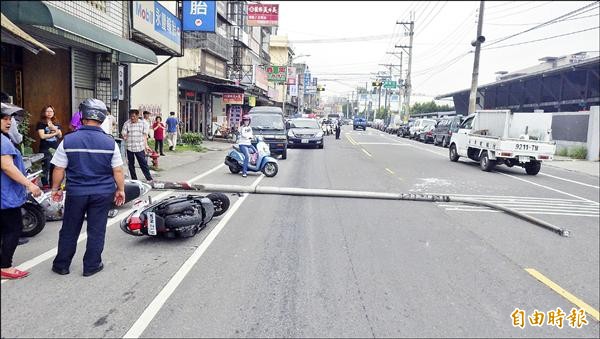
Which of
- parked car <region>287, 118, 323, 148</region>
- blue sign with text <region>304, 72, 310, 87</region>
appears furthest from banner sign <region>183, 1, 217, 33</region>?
blue sign with text <region>304, 72, 310, 87</region>

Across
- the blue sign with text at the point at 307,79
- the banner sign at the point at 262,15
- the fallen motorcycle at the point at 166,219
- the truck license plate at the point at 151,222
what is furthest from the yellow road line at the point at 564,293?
the blue sign with text at the point at 307,79

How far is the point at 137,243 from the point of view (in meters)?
6.21

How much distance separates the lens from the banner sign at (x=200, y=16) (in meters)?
1.60

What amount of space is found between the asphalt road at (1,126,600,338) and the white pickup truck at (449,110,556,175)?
7078mm

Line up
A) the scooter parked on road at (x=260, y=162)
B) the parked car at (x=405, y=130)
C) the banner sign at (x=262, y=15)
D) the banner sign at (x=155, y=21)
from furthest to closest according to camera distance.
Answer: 1. the parked car at (x=405, y=130)
2. the banner sign at (x=262, y=15)
3. the scooter parked on road at (x=260, y=162)
4. the banner sign at (x=155, y=21)

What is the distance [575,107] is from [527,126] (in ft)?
73.2

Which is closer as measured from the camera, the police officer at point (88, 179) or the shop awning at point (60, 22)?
the shop awning at point (60, 22)

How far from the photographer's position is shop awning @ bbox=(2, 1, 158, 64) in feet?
3.54

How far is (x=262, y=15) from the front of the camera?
34969 mm

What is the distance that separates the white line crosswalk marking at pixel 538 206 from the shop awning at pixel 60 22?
8.20 metres

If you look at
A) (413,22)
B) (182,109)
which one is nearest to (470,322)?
(182,109)

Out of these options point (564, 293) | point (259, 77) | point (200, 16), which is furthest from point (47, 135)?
point (259, 77)

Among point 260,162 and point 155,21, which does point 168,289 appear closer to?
point 155,21

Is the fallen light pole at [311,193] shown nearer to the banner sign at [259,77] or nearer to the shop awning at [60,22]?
the shop awning at [60,22]
